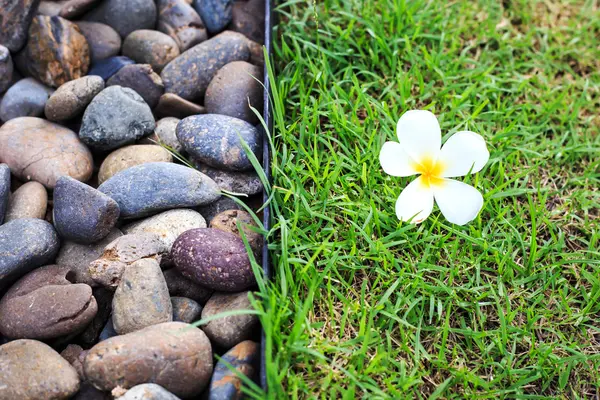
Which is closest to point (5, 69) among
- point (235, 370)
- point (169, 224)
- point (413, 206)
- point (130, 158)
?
point (130, 158)

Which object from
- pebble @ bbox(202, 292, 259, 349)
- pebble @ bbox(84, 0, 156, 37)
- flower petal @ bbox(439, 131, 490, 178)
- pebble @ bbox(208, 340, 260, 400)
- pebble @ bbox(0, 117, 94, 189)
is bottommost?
pebble @ bbox(208, 340, 260, 400)

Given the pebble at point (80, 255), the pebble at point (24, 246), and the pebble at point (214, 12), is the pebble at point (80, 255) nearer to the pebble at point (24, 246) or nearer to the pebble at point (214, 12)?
the pebble at point (24, 246)

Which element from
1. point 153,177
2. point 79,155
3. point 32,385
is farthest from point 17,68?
point 32,385

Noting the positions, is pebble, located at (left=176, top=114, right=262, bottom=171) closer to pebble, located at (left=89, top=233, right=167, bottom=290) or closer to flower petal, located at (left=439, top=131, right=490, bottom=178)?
pebble, located at (left=89, top=233, right=167, bottom=290)

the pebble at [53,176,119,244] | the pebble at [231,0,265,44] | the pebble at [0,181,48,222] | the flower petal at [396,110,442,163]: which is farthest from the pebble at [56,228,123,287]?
the pebble at [231,0,265,44]

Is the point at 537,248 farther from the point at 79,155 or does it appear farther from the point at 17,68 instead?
the point at 17,68

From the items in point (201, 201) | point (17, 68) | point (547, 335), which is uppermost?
point (17, 68)

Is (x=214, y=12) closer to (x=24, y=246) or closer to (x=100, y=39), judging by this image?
(x=100, y=39)
